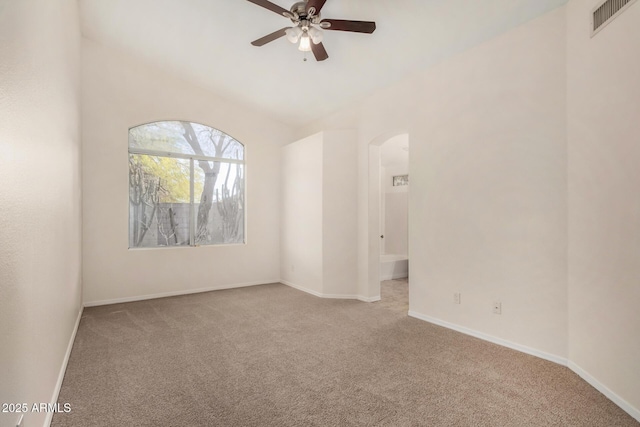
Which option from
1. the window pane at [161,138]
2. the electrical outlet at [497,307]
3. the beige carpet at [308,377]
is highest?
the window pane at [161,138]

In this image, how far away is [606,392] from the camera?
221cm

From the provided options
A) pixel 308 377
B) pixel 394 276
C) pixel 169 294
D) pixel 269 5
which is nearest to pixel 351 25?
pixel 269 5

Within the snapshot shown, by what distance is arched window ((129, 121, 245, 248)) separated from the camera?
4.89 metres

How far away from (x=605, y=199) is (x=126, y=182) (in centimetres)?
540

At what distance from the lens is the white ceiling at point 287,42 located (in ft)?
9.74

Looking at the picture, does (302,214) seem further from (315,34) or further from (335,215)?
(315,34)

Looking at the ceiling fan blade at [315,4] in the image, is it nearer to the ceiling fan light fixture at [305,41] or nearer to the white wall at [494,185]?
the ceiling fan light fixture at [305,41]

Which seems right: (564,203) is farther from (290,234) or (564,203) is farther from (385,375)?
(290,234)

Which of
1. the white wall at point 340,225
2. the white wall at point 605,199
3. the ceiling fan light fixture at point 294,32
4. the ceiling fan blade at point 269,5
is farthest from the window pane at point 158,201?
the white wall at point 605,199

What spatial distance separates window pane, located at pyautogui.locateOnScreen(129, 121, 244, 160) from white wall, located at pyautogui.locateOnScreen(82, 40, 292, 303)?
0.42 ft

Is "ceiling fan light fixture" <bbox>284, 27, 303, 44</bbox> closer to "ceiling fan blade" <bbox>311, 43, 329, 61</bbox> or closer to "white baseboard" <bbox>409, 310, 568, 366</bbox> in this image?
"ceiling fan blade" <bbox>311, 43, 329, 61</bbox>

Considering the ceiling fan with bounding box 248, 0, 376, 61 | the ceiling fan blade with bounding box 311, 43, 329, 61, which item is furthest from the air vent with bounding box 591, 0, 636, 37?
the ceiling fan blade with bounding box 311, 43, 329, 61

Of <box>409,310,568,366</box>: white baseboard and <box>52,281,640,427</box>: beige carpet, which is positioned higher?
<box>409,310,568,366</box>: white baseboard

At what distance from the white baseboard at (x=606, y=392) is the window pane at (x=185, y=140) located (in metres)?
5.20
